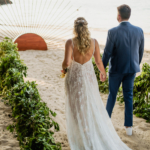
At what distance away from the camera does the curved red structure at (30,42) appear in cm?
842

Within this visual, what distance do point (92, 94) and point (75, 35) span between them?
831 millimetres

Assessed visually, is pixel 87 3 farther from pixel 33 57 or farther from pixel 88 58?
pixel 88 58

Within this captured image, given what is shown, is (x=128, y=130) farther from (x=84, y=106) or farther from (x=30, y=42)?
(x=30, y=42)

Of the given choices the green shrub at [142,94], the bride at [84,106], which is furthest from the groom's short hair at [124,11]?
the green shrub at [142,94]

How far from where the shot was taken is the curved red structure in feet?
27.6

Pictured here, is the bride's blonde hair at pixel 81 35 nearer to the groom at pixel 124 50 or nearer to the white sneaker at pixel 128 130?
the groom at pixel 124 50

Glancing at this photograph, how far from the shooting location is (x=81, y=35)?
2.54m

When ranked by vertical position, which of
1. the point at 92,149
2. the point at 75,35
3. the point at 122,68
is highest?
the point at 75,35

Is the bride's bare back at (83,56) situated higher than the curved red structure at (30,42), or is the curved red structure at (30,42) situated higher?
the curved red structure at (30,42)

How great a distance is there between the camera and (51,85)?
534 centimetres

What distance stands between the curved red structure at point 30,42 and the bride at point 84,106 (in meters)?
6.15

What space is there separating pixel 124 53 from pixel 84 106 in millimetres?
993

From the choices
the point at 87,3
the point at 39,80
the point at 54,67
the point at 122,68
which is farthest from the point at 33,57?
the point at 87,3

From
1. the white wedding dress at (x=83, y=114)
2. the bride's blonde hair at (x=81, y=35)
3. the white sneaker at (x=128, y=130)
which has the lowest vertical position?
the white sneaker at (x=128, y=130)
